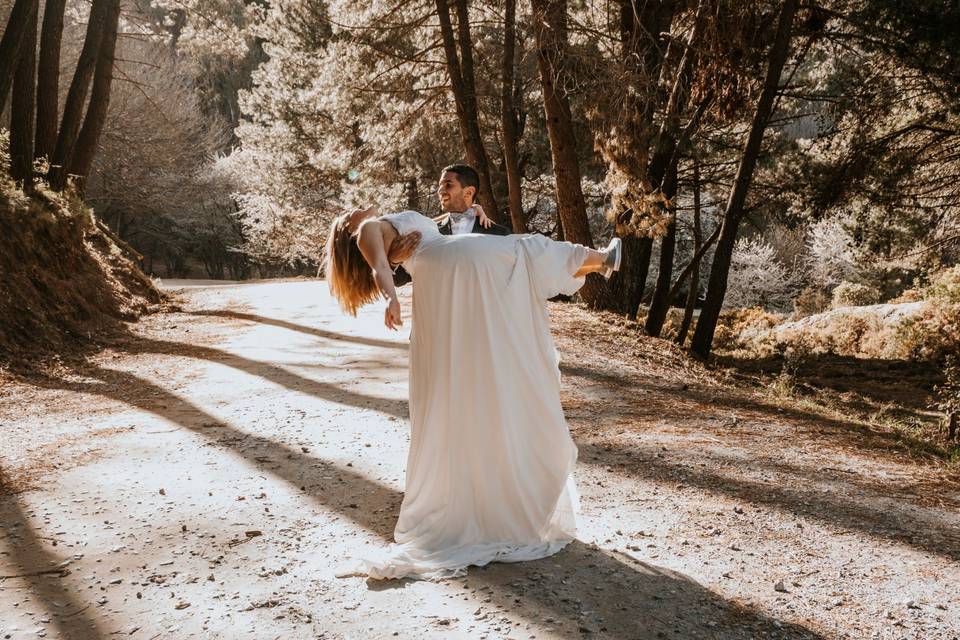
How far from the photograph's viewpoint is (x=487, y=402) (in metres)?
3.59

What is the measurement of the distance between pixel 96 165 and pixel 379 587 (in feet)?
98.0

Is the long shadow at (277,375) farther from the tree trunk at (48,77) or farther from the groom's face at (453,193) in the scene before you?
the tree trunk at (48,77)

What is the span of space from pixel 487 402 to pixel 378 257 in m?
0.89

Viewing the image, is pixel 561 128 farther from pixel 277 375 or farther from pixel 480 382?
pixel 480 382

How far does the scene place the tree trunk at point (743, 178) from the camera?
9.59 m

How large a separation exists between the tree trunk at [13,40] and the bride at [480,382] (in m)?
8.46

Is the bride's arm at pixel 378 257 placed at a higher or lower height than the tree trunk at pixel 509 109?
lower

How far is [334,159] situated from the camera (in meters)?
18.2

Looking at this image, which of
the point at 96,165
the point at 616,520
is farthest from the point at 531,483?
the point at 96,165

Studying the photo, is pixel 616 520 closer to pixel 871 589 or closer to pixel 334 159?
pixel 871 589

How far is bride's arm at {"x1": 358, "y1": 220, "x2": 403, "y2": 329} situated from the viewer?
348 centimetres

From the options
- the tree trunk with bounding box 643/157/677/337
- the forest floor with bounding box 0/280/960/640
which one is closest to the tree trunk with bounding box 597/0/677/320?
the tree trunk with bounding box 643/157/677/337

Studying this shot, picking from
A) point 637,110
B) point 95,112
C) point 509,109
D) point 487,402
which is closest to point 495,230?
point 487,402

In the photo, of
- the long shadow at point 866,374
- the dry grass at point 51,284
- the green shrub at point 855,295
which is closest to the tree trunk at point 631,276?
the long shadow at point 866,374
